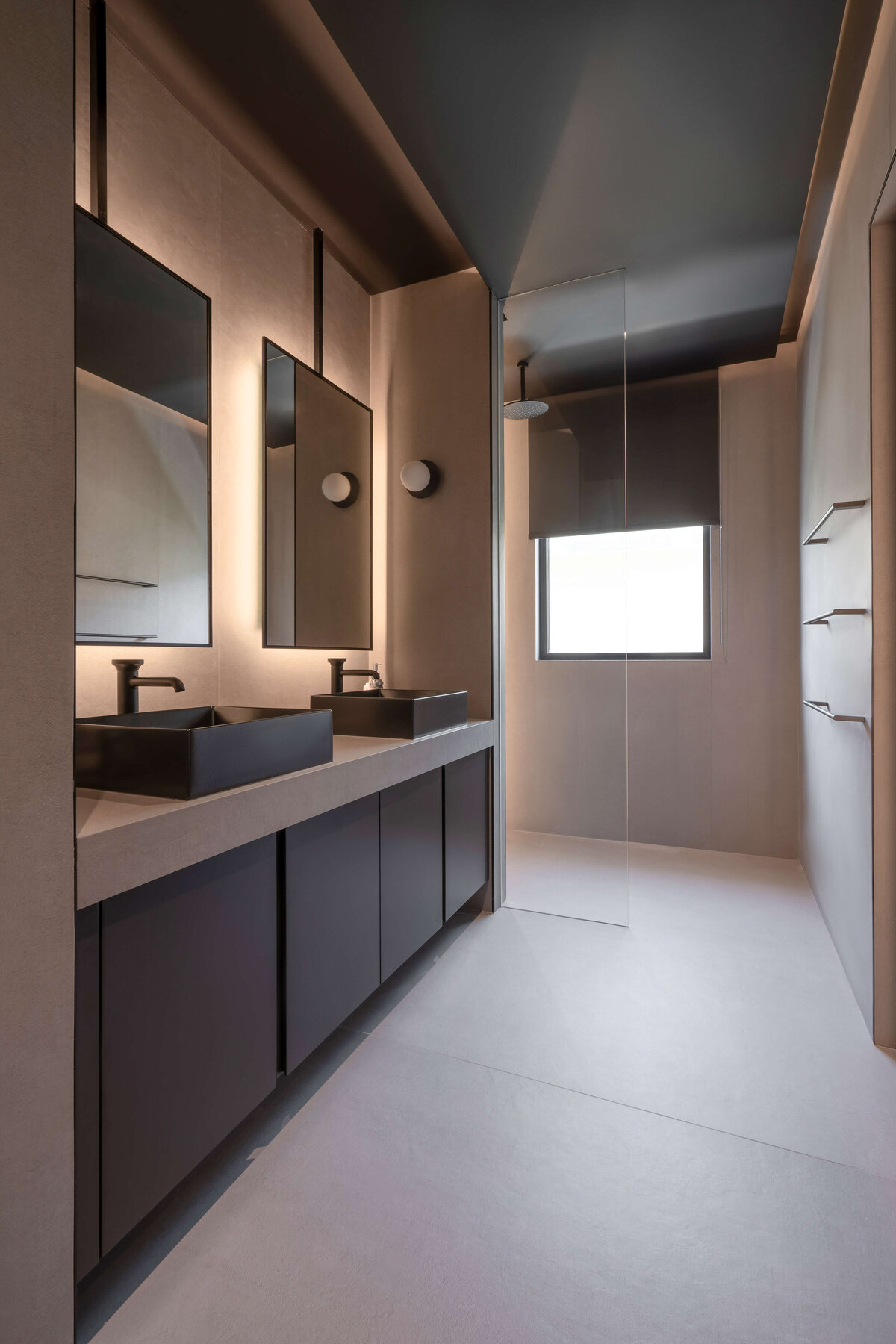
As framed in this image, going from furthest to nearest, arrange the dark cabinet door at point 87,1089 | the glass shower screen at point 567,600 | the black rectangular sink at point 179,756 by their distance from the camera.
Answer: the glass shower screen at point 567,600, the black rectangular sink at point 179,756, the dark cabinet door at point 87,1089

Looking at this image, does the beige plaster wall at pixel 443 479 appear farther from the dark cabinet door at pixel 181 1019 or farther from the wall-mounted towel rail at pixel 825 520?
the dark cabinet door at pixel 181 1019

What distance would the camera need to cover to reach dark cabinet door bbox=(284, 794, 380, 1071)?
1538 mm

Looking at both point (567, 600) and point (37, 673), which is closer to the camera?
point (37, 673)

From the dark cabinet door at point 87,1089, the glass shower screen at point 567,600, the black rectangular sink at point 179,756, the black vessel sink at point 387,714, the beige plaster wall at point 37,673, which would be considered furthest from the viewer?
the glass shower screen at point 567,600

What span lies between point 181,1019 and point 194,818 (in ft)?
1.22

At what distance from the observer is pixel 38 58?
0.92 meters

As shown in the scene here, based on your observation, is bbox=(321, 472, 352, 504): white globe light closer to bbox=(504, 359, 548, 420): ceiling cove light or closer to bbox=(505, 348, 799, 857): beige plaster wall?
bbox=(504, 359, 548, 420): ceiling cove light

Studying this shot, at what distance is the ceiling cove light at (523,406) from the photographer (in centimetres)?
275

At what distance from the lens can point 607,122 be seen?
6.06 feet

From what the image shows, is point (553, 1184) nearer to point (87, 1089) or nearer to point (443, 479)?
point (87, 1089)

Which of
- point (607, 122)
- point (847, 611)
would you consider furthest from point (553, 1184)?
point (607, 122)

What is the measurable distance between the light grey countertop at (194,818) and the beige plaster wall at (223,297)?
0.53 meters

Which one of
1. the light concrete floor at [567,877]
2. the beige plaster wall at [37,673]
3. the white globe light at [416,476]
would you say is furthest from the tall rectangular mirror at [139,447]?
the light concrete floor at [567,877]

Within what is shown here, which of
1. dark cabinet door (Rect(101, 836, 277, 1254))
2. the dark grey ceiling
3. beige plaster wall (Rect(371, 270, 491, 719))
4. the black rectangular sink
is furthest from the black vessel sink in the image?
the dark grey ceiling
